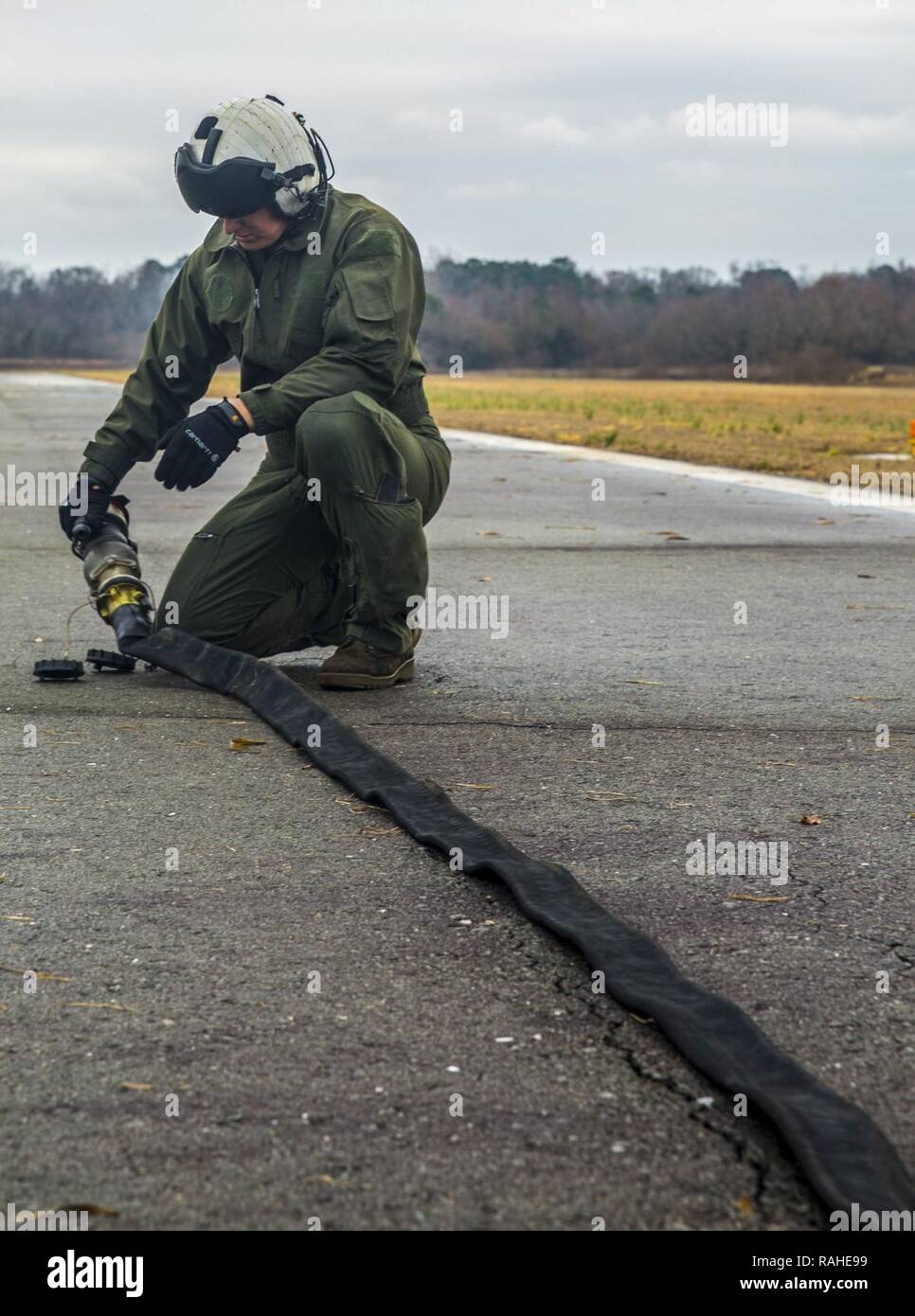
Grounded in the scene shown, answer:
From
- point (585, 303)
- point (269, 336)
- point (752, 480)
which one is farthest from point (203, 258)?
point (585, 303)

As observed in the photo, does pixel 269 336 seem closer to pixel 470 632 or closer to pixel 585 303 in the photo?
pixel 470 632

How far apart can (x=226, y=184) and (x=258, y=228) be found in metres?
0.19

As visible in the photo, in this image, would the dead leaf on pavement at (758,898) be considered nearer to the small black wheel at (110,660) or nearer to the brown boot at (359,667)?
the brown boot at (359,667)

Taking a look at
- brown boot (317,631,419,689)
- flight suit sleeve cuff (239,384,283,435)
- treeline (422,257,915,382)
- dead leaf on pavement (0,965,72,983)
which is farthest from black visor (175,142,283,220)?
treeline (422,257,915,382)

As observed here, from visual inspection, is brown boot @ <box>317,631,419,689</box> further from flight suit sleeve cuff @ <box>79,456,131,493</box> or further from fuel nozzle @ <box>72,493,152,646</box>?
flight suit sleeve cuff @ <box>79,456,131,493</box>

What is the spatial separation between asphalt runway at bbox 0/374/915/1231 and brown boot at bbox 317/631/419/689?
0.07 m

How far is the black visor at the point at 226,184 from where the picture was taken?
5.20m

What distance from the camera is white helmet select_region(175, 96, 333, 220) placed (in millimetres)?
5215

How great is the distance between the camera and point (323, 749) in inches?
177

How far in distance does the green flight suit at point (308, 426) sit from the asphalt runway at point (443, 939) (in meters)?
0.31

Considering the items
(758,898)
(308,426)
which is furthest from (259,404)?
(758,898)

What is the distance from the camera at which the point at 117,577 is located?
5.77 m

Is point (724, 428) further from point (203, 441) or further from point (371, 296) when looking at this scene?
point (203, 441)

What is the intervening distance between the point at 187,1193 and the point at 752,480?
45.3ft
